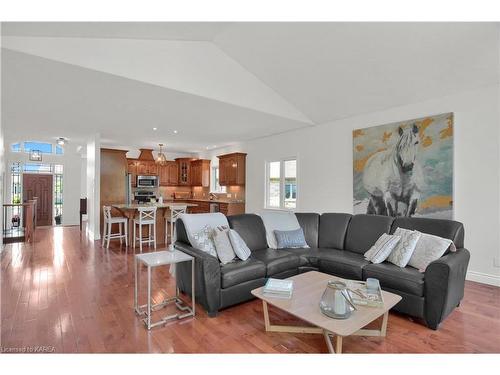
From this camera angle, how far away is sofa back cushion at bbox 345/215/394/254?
3416mm

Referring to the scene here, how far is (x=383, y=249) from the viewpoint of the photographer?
2980 millimetres

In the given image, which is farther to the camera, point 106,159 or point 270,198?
point 106,159

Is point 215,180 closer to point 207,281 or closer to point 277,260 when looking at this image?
point 277,260

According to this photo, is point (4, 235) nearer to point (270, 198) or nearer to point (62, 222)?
point (62, 222)

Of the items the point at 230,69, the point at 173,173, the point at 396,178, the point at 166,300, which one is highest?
the point at 230,69

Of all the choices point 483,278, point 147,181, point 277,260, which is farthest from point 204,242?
point 147,181

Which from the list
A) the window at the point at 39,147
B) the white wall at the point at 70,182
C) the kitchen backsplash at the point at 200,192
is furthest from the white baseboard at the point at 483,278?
the window at the point at 39,147

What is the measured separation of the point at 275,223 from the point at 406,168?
2.28 m

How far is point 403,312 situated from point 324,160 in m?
3.41

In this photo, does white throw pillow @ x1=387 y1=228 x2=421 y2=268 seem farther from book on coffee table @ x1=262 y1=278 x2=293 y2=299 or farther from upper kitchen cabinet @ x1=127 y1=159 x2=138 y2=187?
upper kitchen cabinet @ x1=127 y1=159 x2=138 y2=187

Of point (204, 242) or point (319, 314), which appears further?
point (204, 242)

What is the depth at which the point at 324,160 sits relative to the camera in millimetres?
5445

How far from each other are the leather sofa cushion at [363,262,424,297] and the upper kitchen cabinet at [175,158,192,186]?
7.69 meters
